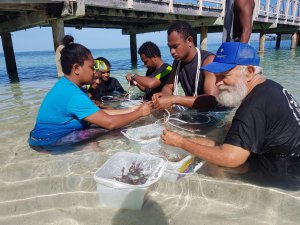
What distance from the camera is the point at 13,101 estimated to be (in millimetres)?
7520

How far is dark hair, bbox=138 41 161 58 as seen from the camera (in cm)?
531

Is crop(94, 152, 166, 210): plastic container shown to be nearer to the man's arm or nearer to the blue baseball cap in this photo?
the man's arm

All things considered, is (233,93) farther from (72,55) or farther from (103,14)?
(103,14)

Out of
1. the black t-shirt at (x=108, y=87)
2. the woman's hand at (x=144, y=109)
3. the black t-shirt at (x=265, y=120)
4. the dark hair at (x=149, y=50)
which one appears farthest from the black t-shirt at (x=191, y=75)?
the black t-shirt at (x=108, y=87)

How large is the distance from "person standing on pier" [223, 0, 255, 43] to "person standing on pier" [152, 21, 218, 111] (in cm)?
48

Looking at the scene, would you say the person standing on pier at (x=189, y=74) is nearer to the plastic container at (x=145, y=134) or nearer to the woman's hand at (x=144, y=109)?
the woman's hand at (x=144, y=109)

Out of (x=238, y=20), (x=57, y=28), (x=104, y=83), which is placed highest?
(x=57, y=28)

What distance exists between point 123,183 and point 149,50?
372cm

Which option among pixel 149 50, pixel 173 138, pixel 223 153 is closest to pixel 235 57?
pixel 223 153

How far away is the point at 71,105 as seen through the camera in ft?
10.4

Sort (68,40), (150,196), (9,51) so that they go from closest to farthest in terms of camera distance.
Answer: (150,196) → (68,40) → (9,51)

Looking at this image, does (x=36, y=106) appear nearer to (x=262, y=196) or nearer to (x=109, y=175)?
(x=109, y=175)

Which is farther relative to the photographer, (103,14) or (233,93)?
(103,14)

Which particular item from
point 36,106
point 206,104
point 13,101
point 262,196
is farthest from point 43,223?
point 13,101
